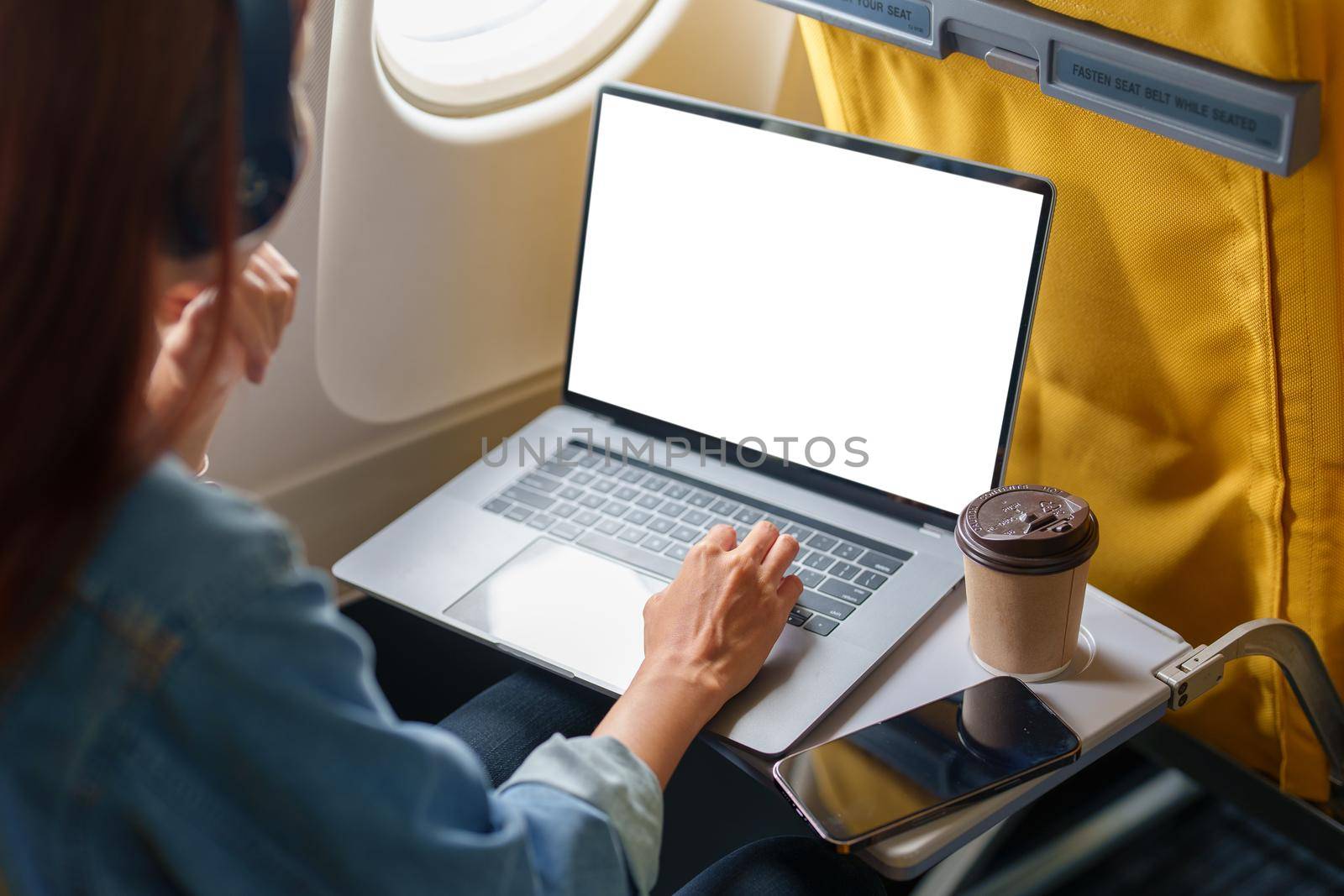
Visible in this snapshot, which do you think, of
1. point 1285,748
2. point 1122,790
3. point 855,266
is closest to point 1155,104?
point 855,266

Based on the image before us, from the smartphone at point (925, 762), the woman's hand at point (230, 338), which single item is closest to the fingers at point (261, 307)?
the woman's hand at point (230, 338)

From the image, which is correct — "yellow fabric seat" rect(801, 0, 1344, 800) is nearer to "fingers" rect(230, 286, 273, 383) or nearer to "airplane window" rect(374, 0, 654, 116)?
"airplane window" rect(374, 0, 654, 116)

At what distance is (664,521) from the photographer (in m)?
1.09

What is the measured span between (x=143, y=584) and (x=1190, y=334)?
2.45 ft

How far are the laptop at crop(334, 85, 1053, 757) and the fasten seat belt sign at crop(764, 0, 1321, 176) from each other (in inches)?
3.7

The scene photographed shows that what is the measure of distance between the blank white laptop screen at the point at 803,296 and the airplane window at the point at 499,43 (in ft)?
0.64

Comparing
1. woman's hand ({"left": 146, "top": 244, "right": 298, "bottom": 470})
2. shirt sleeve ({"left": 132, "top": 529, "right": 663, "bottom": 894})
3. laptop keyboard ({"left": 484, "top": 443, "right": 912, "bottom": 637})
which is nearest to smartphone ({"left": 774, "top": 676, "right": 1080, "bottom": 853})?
laptop keyboard ({"left": 484, "top": 443, "right": 912, "bottom": 637})

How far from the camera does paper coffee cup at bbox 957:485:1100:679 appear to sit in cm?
80

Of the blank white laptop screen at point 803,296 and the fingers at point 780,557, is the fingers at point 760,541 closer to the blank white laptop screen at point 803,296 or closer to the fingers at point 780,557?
the fingers at point 780,557

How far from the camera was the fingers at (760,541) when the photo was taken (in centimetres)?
93

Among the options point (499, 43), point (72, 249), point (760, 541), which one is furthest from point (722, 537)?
point (499, 43)

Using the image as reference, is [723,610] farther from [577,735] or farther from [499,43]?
[499,43]

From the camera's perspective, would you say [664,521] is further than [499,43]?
No

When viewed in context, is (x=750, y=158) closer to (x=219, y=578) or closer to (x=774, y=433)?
(x=774, y=433)
